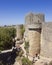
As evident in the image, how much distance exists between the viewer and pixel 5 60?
24578 millimetres

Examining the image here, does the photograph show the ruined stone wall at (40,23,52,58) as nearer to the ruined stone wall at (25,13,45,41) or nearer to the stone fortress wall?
the stone fortress wall

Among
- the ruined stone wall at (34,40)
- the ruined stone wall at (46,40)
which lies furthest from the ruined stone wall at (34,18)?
the ruined stone wall at (46,40)

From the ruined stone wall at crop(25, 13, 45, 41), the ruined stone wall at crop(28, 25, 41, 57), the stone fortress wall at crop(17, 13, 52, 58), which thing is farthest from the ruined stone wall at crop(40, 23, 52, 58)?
the ruined stone wall at crop(25, 13, 45, 41)

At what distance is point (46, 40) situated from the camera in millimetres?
19656

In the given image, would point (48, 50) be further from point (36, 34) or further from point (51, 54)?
point (36, 34)

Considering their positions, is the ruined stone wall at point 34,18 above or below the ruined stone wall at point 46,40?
above

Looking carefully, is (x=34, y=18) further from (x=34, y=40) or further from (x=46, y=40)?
(x=46, y=40)

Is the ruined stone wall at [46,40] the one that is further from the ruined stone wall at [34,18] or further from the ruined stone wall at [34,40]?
the ruined stone wall at [34,18]

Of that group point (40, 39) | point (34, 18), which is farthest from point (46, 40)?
point (34, 18)

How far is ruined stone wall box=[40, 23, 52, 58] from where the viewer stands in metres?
19.1

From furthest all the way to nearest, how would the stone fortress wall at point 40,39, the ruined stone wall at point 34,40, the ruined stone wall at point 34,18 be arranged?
the ruined stone wall at point 34,18 < the ruined stone wall at point 34,40 < the stone fortress wall at point 40,39

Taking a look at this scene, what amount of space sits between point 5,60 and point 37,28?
7.54m

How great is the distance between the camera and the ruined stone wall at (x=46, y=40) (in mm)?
19078

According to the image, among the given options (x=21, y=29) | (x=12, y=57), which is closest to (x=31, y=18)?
(x=21, y=29)
